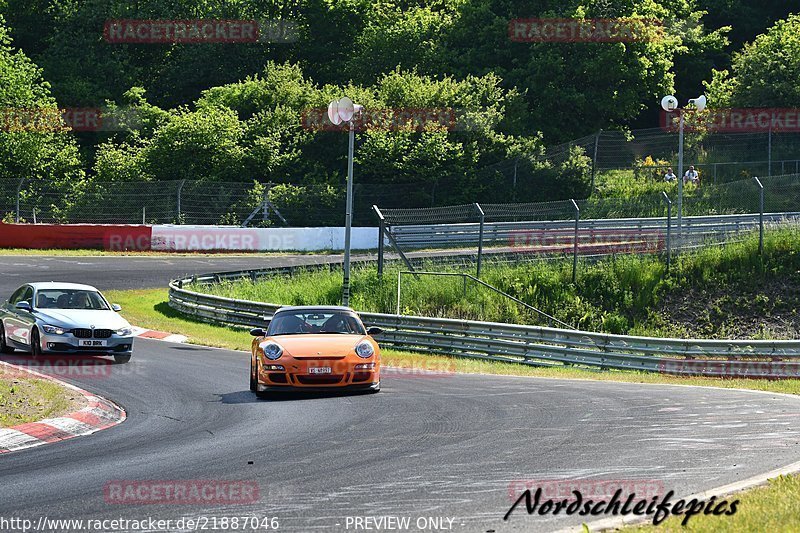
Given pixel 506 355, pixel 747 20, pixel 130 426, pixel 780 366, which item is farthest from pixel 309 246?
pixel 747 20

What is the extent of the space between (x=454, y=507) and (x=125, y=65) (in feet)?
197

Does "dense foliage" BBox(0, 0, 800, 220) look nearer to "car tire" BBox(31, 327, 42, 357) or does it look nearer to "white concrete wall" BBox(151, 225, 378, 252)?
"white concrete wall" BBox(151, 225, 378, 252)

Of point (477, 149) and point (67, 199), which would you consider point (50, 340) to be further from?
point (477, 149)

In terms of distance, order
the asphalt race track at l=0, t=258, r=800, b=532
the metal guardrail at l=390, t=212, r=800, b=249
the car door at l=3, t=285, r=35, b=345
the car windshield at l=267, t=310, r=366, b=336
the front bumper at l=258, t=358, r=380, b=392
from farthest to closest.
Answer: the metal guardrail at l=390, t=212, r=800, b=249, the car door at l=3, t=285, r=35, b=345, the car windshield at l=267, t=310, r=366, b=336, the front bumper at l=258, t=358, r=380, b=392, the asphalt race track at l=0, t=258, r=800, b=532

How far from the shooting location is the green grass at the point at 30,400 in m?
12.9

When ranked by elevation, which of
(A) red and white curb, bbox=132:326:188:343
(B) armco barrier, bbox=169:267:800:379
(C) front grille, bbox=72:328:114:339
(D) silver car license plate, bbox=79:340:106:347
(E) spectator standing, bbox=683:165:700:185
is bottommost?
(A) red and white curb, bbox=132:326:188:343

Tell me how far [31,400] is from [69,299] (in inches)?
264

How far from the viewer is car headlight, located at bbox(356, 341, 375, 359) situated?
15.7m

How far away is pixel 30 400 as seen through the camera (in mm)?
14125

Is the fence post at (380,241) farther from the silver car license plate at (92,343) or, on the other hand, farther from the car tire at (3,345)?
the car tire at (3,345)

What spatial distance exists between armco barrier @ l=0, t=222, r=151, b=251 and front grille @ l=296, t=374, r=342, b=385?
2809 centimetres

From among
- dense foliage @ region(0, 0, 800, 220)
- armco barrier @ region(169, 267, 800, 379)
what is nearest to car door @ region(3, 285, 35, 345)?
armco barrier @ region(169, 267, 800, 379)

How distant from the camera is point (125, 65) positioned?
6450 centimetres

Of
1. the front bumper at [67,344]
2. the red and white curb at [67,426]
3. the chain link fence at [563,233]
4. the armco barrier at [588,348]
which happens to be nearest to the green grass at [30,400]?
the red and white curb at [67,426]
